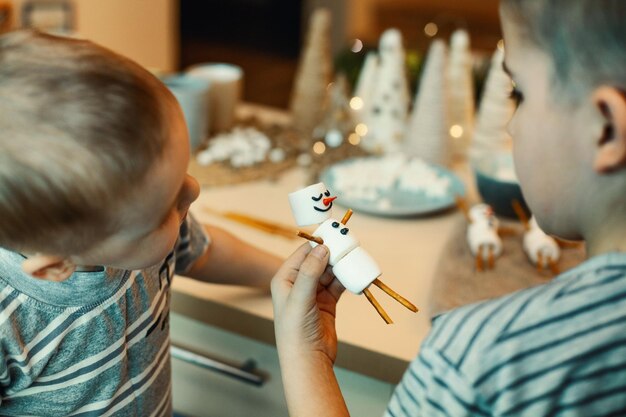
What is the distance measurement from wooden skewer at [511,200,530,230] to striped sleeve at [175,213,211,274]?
50 cm

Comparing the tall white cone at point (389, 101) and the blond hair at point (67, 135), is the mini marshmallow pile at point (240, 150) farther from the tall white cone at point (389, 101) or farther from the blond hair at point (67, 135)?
the blond hair at point (67, 135)

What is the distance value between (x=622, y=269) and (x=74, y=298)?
0.52 metres

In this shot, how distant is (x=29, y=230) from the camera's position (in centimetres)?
59

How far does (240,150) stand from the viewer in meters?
1.33

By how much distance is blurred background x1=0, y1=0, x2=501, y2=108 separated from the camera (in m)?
1.86

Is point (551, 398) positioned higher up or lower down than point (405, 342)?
higher up

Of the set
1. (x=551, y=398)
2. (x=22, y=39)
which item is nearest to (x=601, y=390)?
(x=551, y=398)

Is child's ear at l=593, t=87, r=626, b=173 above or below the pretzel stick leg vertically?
above

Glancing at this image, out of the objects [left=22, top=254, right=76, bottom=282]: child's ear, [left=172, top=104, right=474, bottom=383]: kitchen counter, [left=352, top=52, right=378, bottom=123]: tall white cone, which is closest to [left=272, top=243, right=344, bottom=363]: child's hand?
[left=172, top=104, right=474, bottom=383]: kitchen counter

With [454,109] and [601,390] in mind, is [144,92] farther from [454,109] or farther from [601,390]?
[454,109]

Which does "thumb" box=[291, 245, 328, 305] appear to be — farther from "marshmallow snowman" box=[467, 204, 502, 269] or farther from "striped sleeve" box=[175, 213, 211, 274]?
"marshmallow snowman" box=[467, 204, 502, 269]

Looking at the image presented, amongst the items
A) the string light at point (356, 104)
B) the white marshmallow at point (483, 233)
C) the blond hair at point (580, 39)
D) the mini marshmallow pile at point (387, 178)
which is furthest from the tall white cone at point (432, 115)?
the blond hair at point (580, 39)

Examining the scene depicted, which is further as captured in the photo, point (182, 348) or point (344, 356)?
point (182, 348)

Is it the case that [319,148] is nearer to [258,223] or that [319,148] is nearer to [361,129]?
[361,129]
